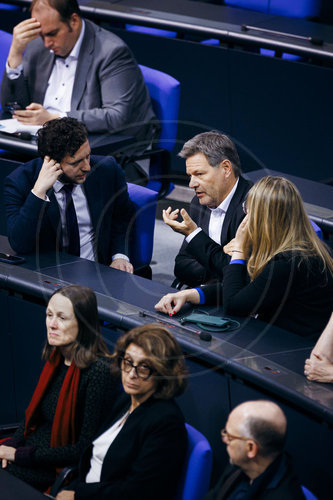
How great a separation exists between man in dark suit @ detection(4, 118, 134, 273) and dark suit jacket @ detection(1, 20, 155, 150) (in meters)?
0.64

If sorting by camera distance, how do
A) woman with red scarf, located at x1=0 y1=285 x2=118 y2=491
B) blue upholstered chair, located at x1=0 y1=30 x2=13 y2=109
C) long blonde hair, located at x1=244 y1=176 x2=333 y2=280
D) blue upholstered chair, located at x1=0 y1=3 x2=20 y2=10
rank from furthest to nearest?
1. blue upholstered chair, located at x1=0 y1=3 x2=20 y2=10
2. blue upholstered chair, located at x1=0 y1=30 x2=13 y2=109
3. long blonde hair, located at x1=244 y1=176 x2=333 y2=280
4. woman with red scarf, located at x1=0 y1=285 x2=118 y2=491

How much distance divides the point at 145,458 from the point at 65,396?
44cm

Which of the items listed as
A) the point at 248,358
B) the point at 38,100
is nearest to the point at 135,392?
the point at 248,358

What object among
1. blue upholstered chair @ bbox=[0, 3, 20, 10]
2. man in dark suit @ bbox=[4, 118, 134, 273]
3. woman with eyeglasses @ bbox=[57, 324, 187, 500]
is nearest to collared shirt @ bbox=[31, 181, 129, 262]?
man in dark suit @ bbox=[4, 118, 134, 273]

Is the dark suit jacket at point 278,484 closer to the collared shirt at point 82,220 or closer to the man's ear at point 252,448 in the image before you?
the man's ear at point 252,448

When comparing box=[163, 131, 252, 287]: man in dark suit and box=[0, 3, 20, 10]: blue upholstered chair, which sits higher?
box=[0, 3, 20, 10]: blue upholstered chair

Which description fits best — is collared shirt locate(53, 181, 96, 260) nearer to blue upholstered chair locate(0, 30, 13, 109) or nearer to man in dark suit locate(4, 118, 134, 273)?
man in dark suit locate(4, 118, 134, 273)

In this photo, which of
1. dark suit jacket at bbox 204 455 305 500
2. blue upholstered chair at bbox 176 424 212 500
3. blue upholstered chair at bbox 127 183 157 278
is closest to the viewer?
dark suit jacket at bbox 204 455 305 500

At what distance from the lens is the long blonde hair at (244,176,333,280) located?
8.80 ft

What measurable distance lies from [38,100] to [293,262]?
216cm

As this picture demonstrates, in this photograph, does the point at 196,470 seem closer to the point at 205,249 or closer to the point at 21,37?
the point at 205,249

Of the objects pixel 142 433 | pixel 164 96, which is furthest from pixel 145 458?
pixel 164 96

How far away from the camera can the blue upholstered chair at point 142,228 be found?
3.52m

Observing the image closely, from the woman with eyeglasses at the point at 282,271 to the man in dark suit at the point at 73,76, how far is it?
1516mm
